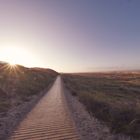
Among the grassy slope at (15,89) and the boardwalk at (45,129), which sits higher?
the grassy slope at (15,89)

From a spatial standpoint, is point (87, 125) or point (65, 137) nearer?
point (65, 137)

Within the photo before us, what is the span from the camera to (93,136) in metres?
7.75

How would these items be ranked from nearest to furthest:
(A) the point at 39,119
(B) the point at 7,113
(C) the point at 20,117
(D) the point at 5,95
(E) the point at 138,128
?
(E) the point at 138,128 → (A) the point at 39,119 → (C) the point at 20,117 → (B) the point at 7,113 → (D) the point at 5,95

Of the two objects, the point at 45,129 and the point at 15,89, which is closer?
the point at 45,129

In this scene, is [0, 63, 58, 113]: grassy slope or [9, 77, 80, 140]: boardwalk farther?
[0, 63, 58, 113]: grassy slope

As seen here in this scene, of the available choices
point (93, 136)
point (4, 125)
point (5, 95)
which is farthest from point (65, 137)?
point (5, 95)

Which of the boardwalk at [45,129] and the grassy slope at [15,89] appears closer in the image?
the boardwalk at [45,129]

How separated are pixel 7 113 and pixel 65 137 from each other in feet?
21.2

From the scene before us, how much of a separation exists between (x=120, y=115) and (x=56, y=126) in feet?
11.7

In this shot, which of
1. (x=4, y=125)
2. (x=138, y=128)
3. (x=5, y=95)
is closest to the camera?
(x=138, y=128)

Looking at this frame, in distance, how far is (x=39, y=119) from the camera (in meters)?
10.7

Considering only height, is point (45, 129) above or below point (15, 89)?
below

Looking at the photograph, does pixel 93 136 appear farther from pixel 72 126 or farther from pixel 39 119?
pixel 39 119

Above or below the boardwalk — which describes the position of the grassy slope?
above
